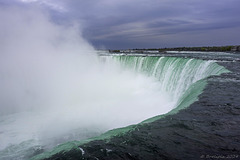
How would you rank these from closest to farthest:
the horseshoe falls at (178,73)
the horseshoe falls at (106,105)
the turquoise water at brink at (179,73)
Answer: the horseshoe falls at (106,105), the turquoise water at brink at (179,73), the horseshoe falls at (178,73)

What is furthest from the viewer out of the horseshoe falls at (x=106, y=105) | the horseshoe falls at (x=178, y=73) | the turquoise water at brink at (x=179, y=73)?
the horseshoe falls at (x=178, y=73)

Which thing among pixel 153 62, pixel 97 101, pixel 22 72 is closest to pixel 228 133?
pixel 97 101

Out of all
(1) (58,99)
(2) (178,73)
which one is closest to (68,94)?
(1) (58,99)

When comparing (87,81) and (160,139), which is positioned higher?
(160,139)

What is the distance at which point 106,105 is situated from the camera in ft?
38.0

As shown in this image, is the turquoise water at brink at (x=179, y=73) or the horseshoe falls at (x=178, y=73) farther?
the horseshoe falls at (x=178, y=73)

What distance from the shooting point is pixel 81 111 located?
33.8ft

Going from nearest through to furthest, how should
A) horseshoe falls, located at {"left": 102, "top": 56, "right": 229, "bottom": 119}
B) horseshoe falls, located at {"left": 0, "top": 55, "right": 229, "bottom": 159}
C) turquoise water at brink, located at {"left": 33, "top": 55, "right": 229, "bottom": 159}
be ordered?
horseshoe falls, located at {"left": 0, "top": 55, "right": 229, "bottom": 159}, turquoise water at brink, located at {"left": 33, "top": 55, "right": 229, "bottom": 159}, horseshoe falls, located at {"left": 102, "top": 56, "right": 229, "bottom": 119}

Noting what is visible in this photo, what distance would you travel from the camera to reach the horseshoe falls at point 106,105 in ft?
21.5

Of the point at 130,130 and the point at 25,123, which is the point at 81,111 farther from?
→ the point at 130,130

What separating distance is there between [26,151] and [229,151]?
5.83 m

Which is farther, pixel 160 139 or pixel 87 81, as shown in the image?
pixel 87 81

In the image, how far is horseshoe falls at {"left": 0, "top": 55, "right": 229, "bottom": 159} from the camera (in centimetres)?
656

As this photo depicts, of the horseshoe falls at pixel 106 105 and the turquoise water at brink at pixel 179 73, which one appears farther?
the turquoise water at brink at pixel 179 73
